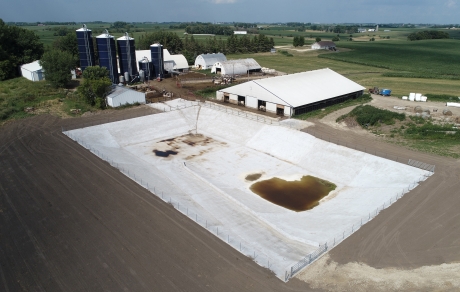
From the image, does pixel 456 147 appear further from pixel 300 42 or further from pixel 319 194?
pixel 300 42

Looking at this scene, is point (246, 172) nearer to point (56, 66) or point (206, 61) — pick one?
point (56, 66)

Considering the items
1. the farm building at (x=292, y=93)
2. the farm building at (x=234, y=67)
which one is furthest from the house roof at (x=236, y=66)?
the farm building at (x=292, y=93)

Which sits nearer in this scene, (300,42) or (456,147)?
(456,147)

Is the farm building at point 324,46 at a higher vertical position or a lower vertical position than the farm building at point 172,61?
higher

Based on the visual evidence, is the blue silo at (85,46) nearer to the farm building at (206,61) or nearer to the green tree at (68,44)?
the green tree at (68,44)

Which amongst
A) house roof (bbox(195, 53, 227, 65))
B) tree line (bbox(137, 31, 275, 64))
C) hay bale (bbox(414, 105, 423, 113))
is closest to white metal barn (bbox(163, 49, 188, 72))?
house roof (bbox(195, 53, 227, 65))

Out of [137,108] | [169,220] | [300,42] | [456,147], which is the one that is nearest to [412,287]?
Answer: [169,220]
